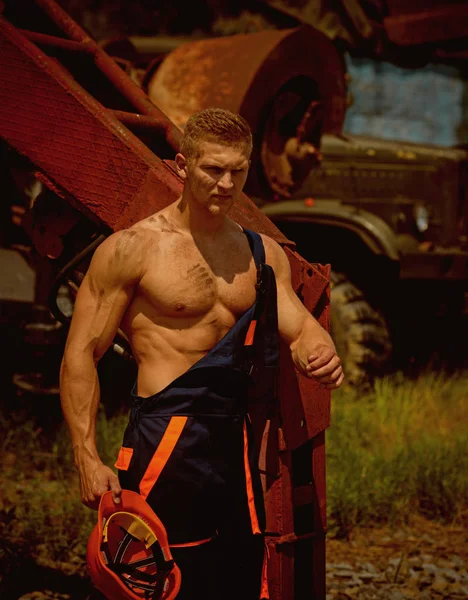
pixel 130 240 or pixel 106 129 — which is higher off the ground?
pixel 106 129

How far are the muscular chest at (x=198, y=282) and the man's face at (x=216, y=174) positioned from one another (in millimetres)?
166

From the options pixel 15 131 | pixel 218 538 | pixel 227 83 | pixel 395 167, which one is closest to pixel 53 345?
pixel 227 83

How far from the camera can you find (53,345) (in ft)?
19.1

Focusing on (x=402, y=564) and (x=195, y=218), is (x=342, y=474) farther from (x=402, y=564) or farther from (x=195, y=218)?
(x=195, y=218)

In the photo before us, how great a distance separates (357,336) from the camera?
7168 mm

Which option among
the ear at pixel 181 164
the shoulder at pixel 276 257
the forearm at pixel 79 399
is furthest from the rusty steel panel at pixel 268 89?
the forearm at pixel 79 399

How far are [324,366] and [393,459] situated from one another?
274 centimetres

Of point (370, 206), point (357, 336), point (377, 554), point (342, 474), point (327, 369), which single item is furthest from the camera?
point (370, 206)

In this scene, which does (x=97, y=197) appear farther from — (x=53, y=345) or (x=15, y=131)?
(x=53, y=345)

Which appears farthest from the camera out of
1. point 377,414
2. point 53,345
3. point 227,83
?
point 377,414

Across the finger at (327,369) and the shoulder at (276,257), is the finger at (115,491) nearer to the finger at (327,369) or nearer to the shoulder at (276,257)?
the finger at (327,369)

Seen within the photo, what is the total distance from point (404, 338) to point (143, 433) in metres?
5.94

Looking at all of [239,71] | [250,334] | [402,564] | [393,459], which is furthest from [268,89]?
[402,564]

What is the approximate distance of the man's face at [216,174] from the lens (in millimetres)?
2674
